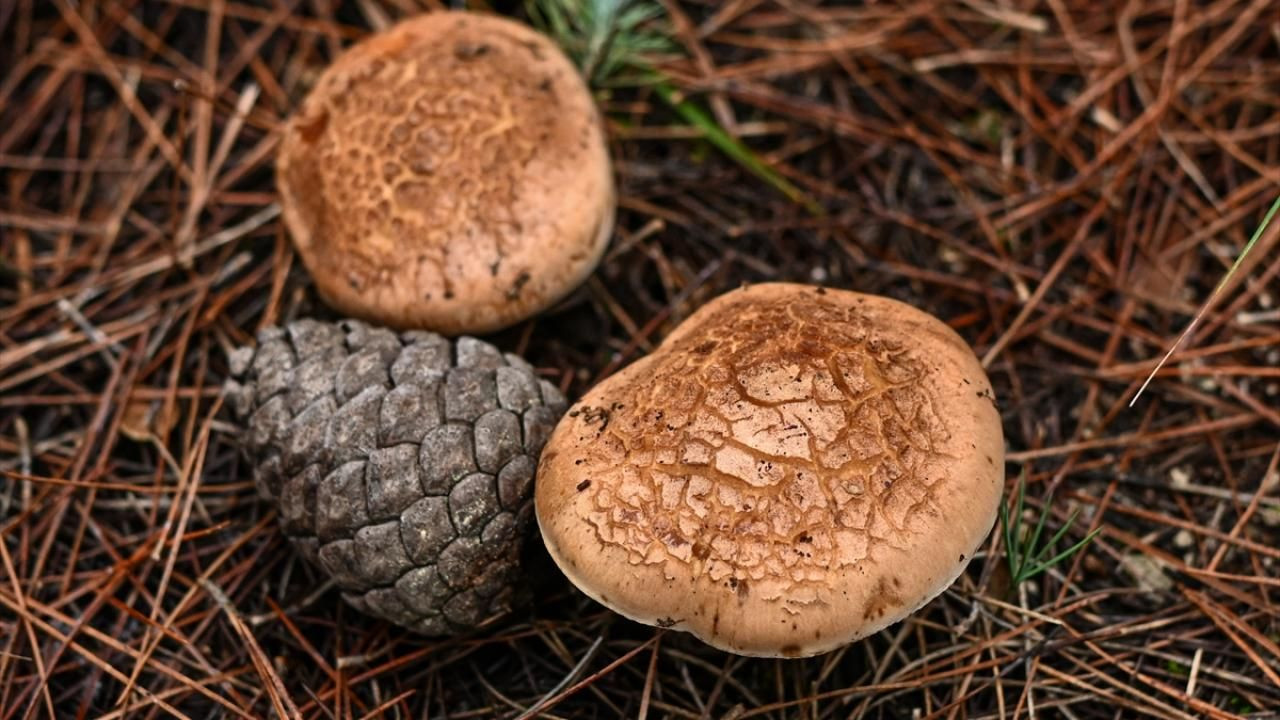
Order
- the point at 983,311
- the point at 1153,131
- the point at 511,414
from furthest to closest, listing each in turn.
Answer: the point at 1153,131 → the point at 983,311 → the point at 511,414

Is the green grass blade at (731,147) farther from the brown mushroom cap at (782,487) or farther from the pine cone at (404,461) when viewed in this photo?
the pine cone at (404,461)

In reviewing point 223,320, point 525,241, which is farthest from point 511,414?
point 223,320

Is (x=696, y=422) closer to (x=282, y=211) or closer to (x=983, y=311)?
(x=983, y=311)

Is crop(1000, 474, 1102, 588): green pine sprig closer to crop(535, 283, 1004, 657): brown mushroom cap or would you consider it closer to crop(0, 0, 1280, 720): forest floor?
crop(0, 0, 1280, 720): forest floor

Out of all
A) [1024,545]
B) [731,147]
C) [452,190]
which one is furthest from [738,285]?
[1024,545]

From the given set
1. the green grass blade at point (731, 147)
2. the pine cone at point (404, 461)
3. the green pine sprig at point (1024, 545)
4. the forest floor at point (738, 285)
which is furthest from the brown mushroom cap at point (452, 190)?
the green pine sprig at point (1024, 545)
